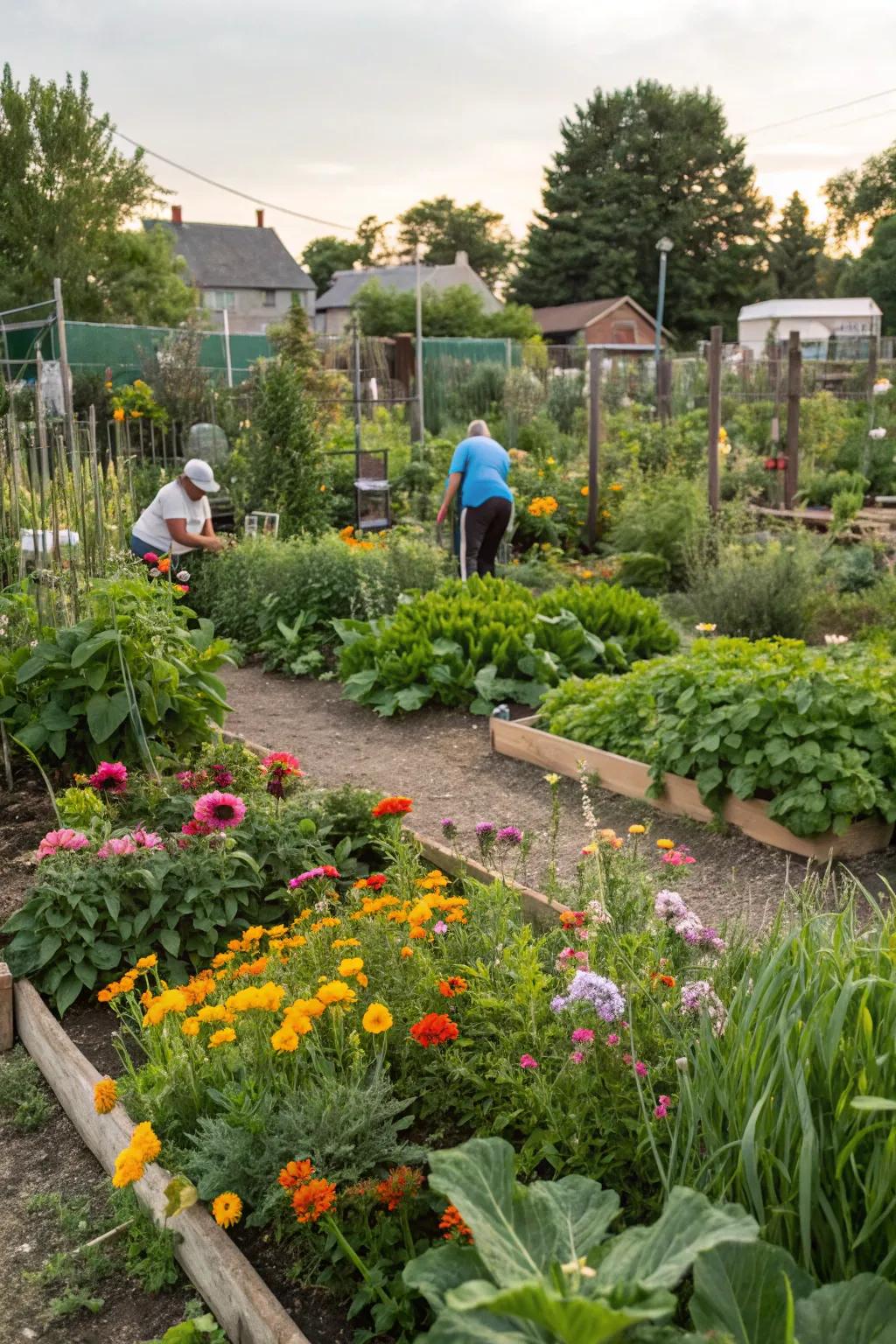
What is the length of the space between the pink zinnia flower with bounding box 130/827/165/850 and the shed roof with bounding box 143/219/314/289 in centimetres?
5687

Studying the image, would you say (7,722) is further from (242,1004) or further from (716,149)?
(716,149)

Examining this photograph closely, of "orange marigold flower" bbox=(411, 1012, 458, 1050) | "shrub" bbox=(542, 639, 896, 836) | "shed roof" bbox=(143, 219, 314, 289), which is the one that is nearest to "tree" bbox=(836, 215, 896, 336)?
"shed roof" bbox=(143, 219, 314, 289)

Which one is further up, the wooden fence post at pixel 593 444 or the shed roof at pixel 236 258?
the shed roof at pixel 236 258

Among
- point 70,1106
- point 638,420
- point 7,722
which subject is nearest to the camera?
point 70,1106

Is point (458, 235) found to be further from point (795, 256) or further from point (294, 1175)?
point (294, 1175)

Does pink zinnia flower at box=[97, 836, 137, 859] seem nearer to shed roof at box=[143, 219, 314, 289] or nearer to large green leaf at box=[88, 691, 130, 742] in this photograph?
large green leaf at box=[88, 691, 130, 742]

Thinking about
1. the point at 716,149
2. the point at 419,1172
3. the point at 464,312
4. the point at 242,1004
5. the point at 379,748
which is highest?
the point at 716,149

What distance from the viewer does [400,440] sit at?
56.5 ft

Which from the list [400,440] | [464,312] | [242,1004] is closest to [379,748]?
[242,1004]

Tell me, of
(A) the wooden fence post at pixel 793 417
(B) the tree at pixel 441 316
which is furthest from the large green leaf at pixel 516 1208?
(B) the tree at pixel 441 316

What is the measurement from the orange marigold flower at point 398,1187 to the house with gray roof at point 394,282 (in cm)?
5319

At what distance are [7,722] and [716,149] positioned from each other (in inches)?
2458

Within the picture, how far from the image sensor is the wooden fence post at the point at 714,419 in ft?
35.6

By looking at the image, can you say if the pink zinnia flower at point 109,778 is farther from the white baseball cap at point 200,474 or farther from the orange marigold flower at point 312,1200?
the white baseball cap at point 200,474
